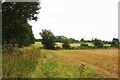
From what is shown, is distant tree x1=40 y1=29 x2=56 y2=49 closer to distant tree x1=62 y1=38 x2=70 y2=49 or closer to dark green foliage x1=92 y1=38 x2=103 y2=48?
distant tree x1=62 y1=38 x2=70 y2=49

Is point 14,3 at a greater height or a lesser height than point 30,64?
greater

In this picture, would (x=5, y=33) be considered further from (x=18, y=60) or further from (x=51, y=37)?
(x=51, y=37)

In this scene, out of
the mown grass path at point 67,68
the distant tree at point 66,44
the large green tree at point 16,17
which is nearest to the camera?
the mown grass path at point 67,68

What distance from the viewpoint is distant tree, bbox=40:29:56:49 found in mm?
86938

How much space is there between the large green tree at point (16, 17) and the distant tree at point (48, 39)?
184 ft

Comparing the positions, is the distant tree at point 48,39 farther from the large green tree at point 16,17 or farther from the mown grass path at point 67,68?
the large green tree at point 16,17

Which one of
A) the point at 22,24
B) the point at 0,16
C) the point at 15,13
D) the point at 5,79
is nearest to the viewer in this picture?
the point at 5,79

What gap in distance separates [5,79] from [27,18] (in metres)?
22.7

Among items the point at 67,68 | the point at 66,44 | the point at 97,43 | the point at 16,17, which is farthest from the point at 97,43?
the point at 67,68

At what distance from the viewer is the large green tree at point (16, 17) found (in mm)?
26625

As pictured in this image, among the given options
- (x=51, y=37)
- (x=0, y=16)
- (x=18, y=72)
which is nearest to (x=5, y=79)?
(x=18, y=72)

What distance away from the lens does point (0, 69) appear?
289 inches

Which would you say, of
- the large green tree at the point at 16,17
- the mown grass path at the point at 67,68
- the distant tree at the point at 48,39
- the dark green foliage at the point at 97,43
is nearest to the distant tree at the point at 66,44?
the dark green foliage at the point at 97,43

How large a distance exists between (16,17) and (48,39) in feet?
195
